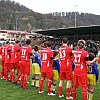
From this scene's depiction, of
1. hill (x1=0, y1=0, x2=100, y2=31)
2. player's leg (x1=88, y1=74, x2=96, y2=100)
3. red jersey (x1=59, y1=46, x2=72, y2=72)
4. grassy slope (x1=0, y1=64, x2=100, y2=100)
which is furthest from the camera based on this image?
hill (x1=0, y1=0, x2=100, y2=31)

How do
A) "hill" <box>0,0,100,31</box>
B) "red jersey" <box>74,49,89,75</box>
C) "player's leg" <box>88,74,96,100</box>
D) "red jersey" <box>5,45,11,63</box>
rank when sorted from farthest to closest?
1. "hill" <box>0,0,100,31</box>
2. "red jersey" <box>5,45,11,63</box>
3. "player's leg" <box>88,74,96,100</box>
4. "red jersey" <box>74,49,89,75</box>

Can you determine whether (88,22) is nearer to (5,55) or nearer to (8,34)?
(8,34)

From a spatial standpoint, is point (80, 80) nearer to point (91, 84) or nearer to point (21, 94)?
point (91, 84)

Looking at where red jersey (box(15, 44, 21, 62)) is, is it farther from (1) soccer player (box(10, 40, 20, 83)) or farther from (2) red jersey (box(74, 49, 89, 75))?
(2) red jersey (box(74, 49, 89, 75))

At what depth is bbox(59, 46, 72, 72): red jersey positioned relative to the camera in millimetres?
7873

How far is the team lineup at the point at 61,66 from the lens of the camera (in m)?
7.21

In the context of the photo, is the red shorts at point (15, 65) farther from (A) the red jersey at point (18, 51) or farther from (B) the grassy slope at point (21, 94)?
(B) the grassy slope at point (21, 94)

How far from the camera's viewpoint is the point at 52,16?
128m

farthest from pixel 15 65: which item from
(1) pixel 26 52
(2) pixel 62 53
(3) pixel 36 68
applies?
(2) pixel 62 53

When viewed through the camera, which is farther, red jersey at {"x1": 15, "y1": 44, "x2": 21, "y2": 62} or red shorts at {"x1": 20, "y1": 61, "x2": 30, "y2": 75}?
red jersey at {"x1": 15, "y1": 44, "x2": 21, "y2": 62}

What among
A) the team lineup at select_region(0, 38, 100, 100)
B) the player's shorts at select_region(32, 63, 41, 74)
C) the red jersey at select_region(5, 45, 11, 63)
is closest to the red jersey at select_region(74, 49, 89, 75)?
the team lineup at select_region(0, 38, 100, 100)

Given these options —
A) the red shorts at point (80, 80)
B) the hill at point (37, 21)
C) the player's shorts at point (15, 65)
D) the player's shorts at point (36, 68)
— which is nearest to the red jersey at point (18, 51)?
the player's shorts at point (15, 65)

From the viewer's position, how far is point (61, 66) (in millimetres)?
8117

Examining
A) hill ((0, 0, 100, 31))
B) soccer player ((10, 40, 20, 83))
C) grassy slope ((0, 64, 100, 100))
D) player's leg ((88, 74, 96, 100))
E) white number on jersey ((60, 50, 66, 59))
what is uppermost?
hill ((0, 0, 100, 31))
